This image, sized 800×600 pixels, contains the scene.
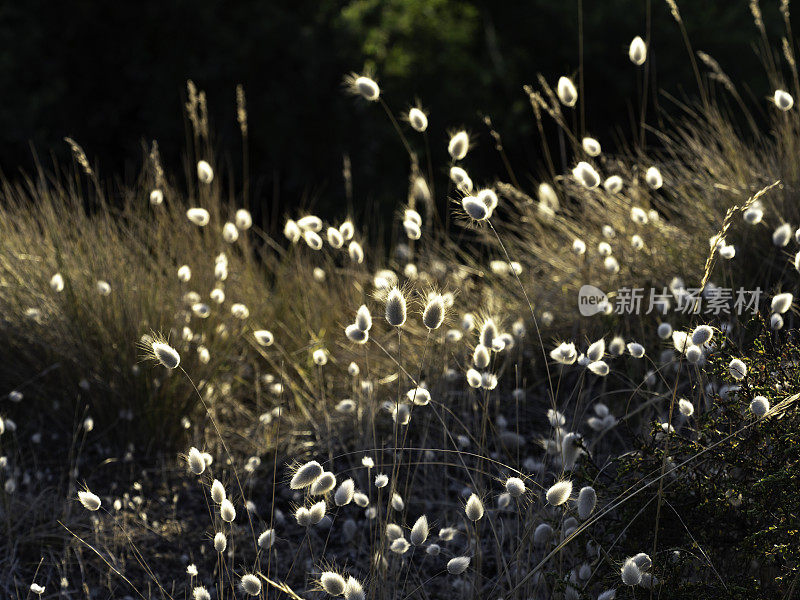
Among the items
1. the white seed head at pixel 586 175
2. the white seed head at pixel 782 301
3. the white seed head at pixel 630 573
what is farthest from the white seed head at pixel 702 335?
the white seed head at pixel 586 175

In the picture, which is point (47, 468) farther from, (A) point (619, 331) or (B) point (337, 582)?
(A) point (619, 331)

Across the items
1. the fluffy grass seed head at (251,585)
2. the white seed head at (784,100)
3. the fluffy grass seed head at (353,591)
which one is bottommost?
the fluffy grass seed head at (251,585)

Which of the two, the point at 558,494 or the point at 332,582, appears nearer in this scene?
the point at 332,582

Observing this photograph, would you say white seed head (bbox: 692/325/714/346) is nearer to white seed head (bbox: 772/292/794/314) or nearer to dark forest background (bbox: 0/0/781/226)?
white seed head (bbox: 772/292/794/314)

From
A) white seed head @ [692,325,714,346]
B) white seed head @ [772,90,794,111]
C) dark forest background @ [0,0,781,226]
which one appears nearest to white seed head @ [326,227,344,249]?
white seed head @ [692,325,714,346]

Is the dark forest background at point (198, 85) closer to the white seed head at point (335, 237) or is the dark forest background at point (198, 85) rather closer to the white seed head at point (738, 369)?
the white seed head at point (335, 237)

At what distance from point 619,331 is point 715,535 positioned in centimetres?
127

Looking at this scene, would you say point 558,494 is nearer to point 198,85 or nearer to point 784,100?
point 784,100

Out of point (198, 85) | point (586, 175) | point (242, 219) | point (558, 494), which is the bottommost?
point (198, 85)

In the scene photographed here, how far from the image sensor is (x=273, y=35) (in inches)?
238

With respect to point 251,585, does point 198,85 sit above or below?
below

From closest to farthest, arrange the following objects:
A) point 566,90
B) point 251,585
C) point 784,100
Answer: point 251,585 < point 566,90 < point 784,100

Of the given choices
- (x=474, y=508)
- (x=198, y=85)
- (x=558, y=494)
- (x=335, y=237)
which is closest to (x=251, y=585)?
(x=474, y=508)

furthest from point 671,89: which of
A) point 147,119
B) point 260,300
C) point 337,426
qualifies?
point 337,426
